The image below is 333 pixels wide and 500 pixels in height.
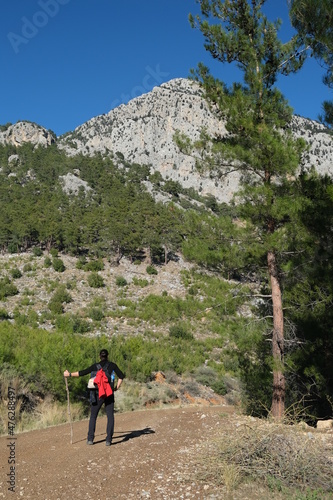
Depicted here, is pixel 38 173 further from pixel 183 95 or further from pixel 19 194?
pixel 183 95

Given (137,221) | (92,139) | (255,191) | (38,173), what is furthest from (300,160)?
(92,139)

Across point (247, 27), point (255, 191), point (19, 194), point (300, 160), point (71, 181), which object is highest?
point (71, 181)

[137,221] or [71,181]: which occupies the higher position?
[71,181]

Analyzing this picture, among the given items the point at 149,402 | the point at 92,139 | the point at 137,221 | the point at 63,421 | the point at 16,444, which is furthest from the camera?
the point at 92,139

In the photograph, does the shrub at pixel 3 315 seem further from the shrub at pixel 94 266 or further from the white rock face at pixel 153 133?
the white rock face at pixel 153 133

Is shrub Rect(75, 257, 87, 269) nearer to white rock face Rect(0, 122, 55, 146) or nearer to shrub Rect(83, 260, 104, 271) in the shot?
shrub Rect(83, 260, 104, 271)

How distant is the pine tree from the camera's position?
7.52 meters

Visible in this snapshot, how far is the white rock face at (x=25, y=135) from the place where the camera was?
95562mm

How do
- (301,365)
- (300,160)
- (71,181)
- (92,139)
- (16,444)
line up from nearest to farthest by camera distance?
(16,444), (300,160), (301,365), (71,181), (92,139)

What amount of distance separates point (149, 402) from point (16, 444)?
8052 mm

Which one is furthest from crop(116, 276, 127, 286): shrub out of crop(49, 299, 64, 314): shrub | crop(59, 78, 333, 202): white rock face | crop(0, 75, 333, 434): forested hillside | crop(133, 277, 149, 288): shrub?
crop(59, 78, 333, 202): white rock face

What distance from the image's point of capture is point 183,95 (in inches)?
4151

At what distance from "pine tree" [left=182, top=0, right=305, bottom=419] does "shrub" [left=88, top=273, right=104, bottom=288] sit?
26.6 meters

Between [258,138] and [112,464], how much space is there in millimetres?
6521
